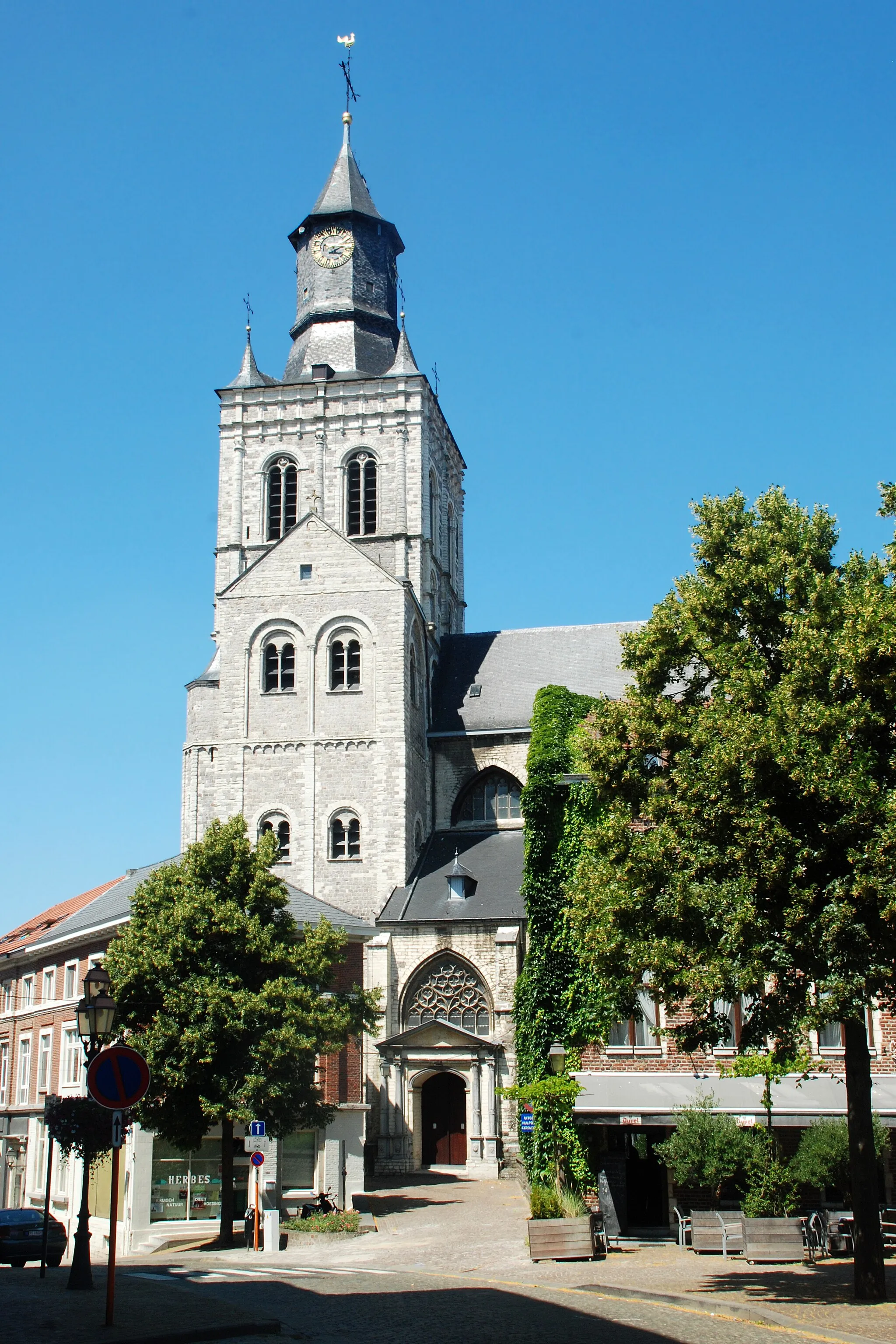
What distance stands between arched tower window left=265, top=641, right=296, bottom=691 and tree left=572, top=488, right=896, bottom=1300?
80.1 ft

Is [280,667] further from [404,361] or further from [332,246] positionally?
[332,246]

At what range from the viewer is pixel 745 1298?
44.7 ft

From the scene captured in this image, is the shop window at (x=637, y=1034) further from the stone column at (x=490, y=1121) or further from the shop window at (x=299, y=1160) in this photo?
the stone column at (x=490, y=1121)

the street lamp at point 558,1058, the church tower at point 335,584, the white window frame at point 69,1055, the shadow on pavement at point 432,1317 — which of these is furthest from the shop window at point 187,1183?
the shadow on pavement at point 432,1317

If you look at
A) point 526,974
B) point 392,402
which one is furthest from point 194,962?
point 392,402

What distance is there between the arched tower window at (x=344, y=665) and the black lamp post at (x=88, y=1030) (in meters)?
24.6

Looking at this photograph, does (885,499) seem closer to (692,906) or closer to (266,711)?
(692,906)

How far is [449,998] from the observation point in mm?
35000

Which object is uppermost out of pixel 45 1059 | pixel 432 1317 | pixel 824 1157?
pixel 45 1059

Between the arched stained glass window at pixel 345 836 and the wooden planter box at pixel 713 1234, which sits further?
the arched stained glass window at pixel 345 836

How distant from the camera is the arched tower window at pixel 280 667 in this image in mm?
40062

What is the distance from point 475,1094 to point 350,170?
117 feet

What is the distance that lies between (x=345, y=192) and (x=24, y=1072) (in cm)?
3332

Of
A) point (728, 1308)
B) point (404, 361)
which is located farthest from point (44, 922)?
point (728, 1308)
